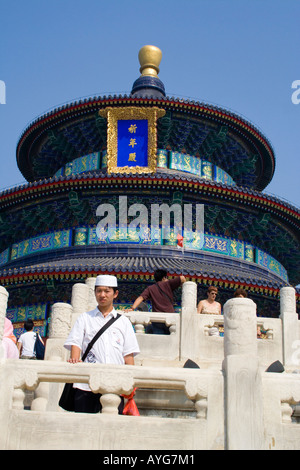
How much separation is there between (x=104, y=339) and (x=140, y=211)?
549 inches

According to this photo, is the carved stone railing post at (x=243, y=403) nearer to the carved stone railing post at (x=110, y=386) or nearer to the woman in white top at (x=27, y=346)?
the carved stone railing post at (x=110, y=386)

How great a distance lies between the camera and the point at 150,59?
2545cm

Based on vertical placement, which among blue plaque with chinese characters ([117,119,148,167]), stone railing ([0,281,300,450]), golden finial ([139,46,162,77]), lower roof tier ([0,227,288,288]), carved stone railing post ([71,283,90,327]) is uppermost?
golden finial ([139,46,162,77])

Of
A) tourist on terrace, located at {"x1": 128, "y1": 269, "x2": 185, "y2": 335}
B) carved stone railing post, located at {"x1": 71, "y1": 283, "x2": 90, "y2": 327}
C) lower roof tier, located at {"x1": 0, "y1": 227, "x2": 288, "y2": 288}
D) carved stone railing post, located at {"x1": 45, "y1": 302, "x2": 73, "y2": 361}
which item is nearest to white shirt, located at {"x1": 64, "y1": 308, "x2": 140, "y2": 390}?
carved stone railing post, located at {"x1": 45, "y1": 302, "x2": 73, "y2": 361}

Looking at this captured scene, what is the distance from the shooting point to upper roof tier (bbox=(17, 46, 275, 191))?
21.6 m

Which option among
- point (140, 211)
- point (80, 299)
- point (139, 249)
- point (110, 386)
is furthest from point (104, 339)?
point (140, 211)

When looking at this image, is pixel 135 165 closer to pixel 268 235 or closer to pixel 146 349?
pixel 268 235

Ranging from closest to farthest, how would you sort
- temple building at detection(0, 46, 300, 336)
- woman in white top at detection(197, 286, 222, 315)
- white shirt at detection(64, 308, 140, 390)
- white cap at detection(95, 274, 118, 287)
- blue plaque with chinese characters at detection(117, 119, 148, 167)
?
white shirt at detection(64, 308, 140, 390)
white cap at detection(95, 274, 118, 287)
woman in white top at detection(197, 286, 222, 315)
temple building at detection(0, 46, 300, 336)
blue plaque with chinese characters at detection(117, 119, 148, 167)

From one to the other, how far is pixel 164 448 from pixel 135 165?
1670cm

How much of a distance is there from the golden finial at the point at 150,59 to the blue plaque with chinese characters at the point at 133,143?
4826 millimetres

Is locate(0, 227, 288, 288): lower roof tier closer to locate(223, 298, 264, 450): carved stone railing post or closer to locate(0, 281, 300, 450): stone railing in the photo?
locate(0, 281, 300, 450): stone railing

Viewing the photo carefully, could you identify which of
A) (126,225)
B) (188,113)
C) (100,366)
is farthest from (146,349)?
(188,113)

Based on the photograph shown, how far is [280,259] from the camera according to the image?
22.6m

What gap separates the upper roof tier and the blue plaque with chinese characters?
742 mm
